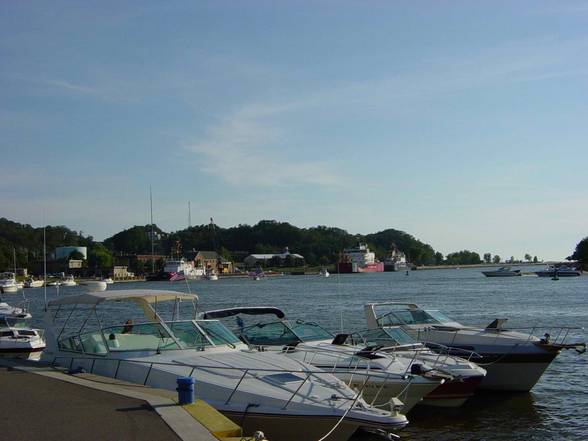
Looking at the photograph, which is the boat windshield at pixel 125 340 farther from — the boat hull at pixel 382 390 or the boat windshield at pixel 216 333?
the boat hull at pixel 382 390

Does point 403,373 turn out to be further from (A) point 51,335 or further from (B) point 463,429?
(A) point 51,335

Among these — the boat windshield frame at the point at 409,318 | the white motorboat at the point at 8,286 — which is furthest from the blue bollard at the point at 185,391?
the white motorboat at the point at 8,286

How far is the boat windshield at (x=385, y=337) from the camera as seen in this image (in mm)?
22891

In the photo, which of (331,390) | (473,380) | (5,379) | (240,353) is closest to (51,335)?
(5,379)

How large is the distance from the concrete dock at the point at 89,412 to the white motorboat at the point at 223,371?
3.46 feet

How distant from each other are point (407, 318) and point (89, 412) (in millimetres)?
15826

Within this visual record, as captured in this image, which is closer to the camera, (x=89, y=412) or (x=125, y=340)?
(x=89, y=412)

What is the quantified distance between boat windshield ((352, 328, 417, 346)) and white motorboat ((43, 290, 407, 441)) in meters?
5.94

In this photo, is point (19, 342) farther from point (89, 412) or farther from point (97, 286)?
point (97, 286)

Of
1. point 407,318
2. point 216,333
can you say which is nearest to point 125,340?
point 216,333

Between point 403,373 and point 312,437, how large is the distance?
527cm

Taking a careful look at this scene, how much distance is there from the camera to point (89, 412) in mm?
12594

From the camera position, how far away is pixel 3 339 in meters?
30.1

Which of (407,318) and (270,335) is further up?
(407,318)
